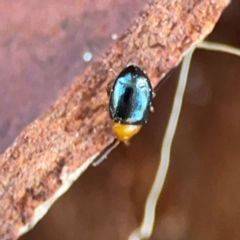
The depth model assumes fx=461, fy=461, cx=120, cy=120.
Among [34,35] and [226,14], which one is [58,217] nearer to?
[34,35]

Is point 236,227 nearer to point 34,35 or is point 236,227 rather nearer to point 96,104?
point 96,104

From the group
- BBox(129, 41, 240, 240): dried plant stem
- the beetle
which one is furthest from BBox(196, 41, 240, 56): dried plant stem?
the beetle

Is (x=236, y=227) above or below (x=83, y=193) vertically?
below

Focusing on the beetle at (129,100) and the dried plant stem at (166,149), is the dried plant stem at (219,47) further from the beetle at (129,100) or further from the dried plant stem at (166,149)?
the beetle at (129,100)

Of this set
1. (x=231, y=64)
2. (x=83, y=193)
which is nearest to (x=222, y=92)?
(x=231, y=64)

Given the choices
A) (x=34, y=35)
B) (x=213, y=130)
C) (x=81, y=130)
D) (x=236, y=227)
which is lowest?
(x=236, y=227)

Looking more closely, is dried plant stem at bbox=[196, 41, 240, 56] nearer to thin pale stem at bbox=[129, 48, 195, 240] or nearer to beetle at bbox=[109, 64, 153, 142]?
thin pale stem at bbox=[129, 48, 195, 240]
